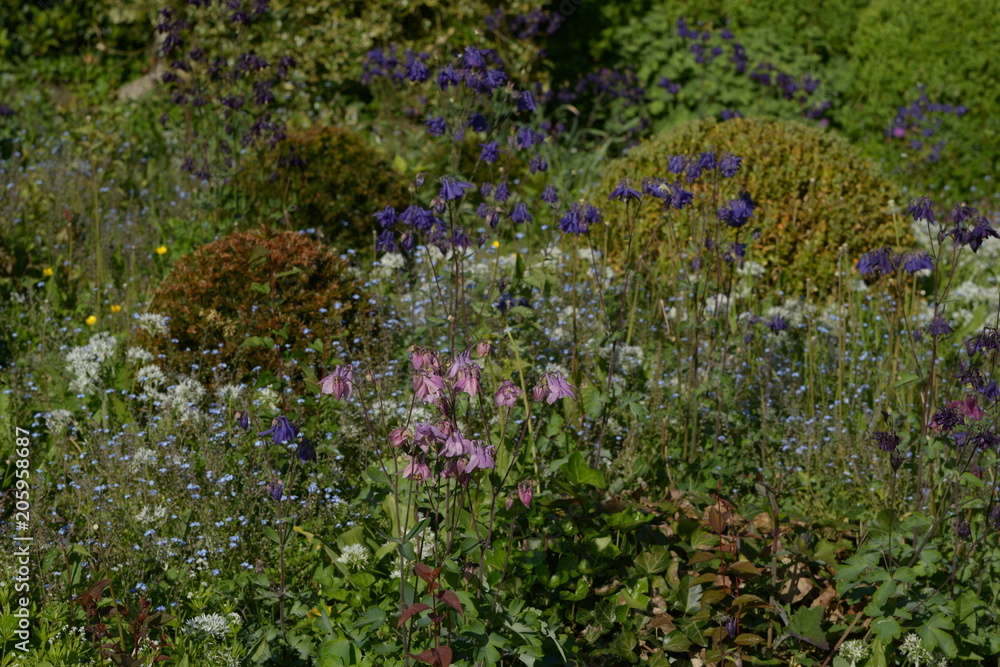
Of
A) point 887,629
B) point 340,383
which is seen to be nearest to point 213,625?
point 340,383

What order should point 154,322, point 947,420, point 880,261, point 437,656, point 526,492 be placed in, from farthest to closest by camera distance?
point 154,322 → point 880,261 → point 947,420 → point 526,492 → point 437,656

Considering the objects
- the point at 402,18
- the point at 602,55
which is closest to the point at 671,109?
the point at 602,55

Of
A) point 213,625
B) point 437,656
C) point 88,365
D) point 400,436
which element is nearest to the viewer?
point 400,436

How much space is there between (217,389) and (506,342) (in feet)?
4.22

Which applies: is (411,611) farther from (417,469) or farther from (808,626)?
(808,626)

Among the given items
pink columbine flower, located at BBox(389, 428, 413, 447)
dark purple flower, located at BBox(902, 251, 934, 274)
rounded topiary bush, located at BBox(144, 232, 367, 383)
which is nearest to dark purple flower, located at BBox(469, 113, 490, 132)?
rounded topiary bush, located at BBox(144, 232, 367, 383)

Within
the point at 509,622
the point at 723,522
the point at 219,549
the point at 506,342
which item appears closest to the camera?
the point at 509,622

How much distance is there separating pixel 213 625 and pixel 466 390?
118cm

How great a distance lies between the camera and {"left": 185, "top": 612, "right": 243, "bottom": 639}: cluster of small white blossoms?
2680 millimetres

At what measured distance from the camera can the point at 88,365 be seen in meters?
4.00

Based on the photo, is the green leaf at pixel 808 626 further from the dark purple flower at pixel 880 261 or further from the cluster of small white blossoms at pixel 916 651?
the dark purple flower at pixel 880 261

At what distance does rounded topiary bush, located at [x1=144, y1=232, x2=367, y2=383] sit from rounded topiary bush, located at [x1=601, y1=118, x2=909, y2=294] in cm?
200

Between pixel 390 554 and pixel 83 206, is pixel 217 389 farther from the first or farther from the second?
pixel 83 206

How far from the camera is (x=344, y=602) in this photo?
283 cm
